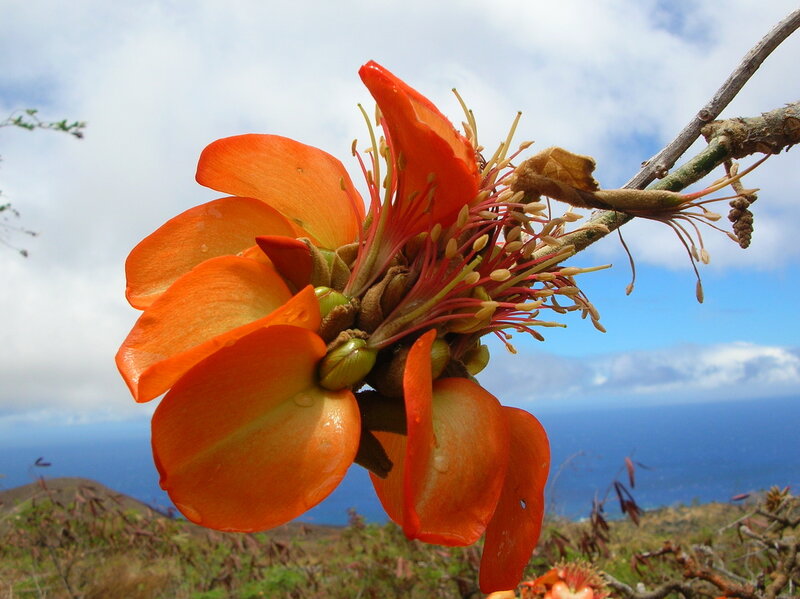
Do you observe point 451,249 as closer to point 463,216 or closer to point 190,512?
point 463,216

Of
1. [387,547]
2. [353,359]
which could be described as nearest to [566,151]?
[353,359]

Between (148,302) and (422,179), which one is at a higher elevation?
(422,179)

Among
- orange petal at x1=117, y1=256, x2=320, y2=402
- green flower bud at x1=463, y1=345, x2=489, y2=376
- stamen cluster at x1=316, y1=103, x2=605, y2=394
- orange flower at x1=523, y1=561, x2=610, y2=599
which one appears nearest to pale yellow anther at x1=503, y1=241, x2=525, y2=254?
stamen cluster at x1=316, y1=103, x2=605, y2=394

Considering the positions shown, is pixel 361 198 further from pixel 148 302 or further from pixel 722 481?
pixel 722 481

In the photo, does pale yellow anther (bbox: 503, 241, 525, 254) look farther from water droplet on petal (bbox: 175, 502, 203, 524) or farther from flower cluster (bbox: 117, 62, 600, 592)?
water droplet on petal (bbox: 175, 502, 203, 524)

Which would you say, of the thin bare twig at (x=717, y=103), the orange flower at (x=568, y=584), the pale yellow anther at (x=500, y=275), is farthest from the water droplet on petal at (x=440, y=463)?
the orange flower at (x=568, y=584)

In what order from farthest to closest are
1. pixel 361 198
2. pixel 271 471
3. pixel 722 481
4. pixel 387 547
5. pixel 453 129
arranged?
pixel 722 481 → pixel 387 547 → pixel 361 198 → pixel 453 129 → pixel 271 471

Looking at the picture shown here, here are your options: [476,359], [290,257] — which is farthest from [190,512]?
[476,359]
